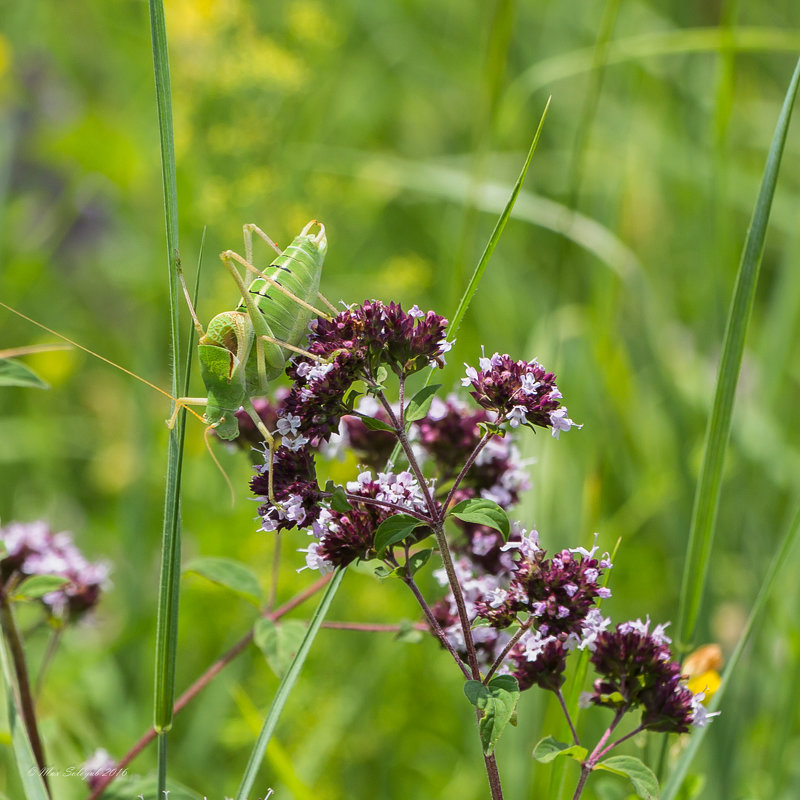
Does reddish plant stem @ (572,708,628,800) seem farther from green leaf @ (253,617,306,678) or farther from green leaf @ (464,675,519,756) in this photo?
green leaf @ (253,617,306,678)

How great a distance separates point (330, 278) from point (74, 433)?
3.83ft

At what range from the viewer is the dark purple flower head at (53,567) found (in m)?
1.57

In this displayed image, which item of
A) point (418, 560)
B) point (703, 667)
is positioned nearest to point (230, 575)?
point (418, 560)

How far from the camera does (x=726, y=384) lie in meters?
1.26

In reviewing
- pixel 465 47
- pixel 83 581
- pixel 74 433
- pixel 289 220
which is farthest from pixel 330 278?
pixel 83 581

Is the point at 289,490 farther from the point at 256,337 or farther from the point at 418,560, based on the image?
the point at 256,337

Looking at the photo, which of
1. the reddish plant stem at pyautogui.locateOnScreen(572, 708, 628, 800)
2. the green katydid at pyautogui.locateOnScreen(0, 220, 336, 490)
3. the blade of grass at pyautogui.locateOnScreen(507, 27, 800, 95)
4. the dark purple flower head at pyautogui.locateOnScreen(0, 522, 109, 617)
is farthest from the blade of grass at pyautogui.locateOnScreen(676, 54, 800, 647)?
the dark purple flower head at pyautogui.locateOnScreen(0, 522, 109, 617)

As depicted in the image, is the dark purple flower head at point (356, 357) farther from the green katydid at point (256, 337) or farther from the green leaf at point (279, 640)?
the green leaf at point (279, 640)

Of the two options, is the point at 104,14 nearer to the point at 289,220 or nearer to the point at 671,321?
the point at 289,220

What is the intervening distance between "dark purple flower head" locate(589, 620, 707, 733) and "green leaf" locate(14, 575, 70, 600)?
32.6 inches

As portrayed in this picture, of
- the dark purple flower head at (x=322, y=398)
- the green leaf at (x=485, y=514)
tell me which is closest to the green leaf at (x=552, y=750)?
the green leaf at (x=485, y=514)

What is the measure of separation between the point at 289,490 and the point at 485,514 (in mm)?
254

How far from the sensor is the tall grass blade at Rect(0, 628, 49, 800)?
3.71ft

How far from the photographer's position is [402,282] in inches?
109
